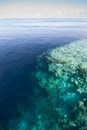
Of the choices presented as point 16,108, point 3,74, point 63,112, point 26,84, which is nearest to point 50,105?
point 63,112

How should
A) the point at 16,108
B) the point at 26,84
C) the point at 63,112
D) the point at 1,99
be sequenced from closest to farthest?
the point at 63,112 < the point at 16,108 < the point at 1,99 < the point at 26,84

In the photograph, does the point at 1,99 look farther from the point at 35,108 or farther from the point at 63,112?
the point at 63,112

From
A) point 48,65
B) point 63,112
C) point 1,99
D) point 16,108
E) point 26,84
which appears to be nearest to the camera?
point 63,112

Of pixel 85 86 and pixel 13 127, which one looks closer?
pixel 13 127

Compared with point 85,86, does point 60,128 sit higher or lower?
lower

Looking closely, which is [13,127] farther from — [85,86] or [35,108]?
[85,86]

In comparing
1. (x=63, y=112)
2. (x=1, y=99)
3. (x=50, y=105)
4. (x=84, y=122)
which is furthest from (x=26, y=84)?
(x=84, y=122)
